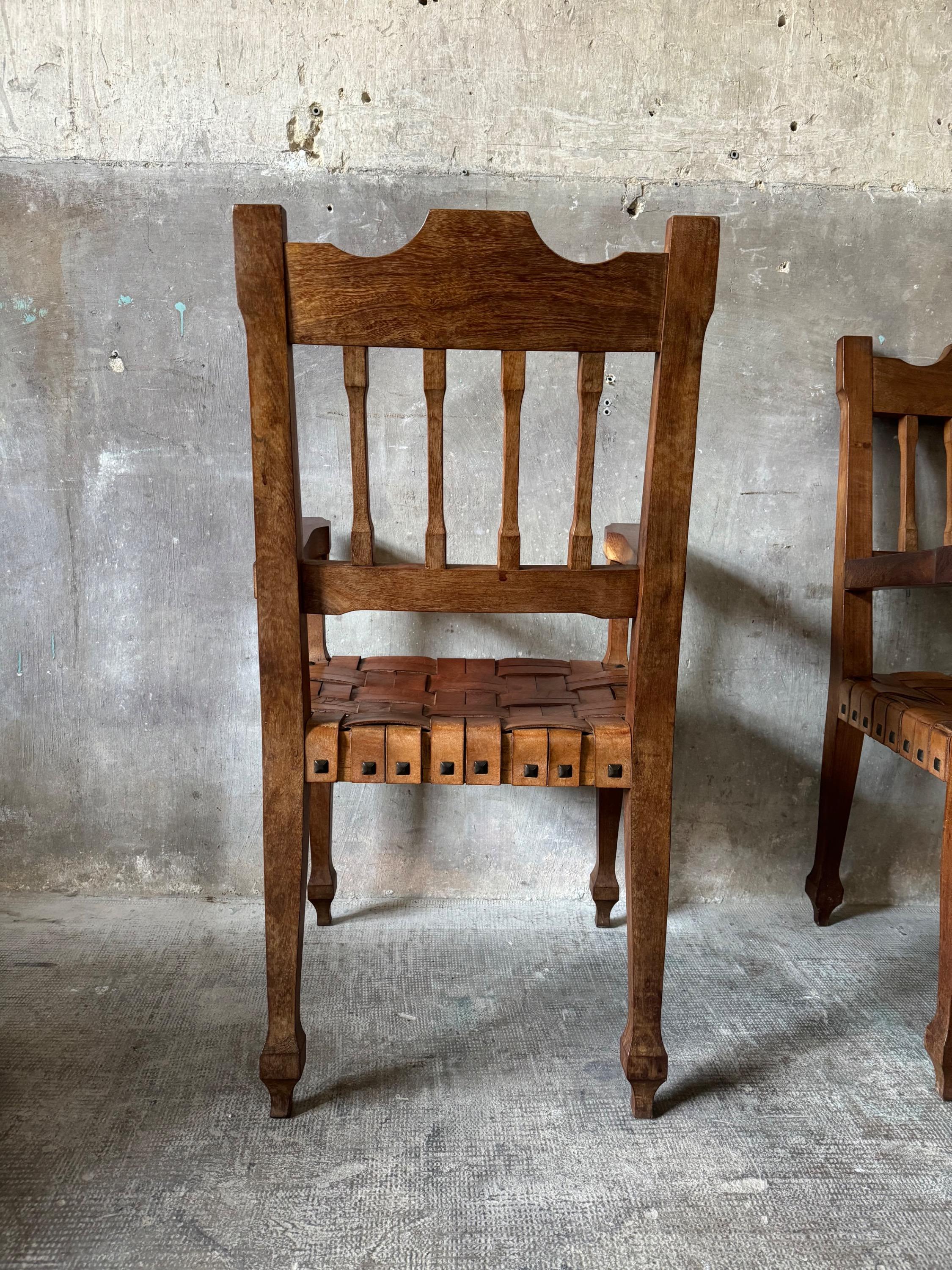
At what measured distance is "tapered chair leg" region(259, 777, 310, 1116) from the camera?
129 centimetres

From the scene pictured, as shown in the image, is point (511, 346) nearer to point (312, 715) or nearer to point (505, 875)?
point (312, 715)

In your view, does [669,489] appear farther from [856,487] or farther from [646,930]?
[856,487]

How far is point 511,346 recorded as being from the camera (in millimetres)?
1176

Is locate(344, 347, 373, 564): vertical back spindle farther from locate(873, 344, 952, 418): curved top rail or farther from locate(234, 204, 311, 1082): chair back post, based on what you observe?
locate(873, 344, 952, 418): curved top rail

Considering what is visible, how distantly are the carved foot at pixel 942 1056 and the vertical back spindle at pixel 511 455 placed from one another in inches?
38.4

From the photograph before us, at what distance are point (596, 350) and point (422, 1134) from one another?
110 cm

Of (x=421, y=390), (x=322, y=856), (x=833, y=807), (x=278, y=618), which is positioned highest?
(x=421, y=390)

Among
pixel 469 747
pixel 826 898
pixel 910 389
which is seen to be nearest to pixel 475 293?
pixel 469 747

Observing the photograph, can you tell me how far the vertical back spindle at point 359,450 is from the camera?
3.87 feet

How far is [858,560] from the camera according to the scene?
5.99 ft

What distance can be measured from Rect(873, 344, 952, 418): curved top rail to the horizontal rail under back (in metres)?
0.98

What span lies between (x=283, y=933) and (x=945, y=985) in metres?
1.01

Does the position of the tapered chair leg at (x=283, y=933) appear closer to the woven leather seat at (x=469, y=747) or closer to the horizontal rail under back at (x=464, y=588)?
the woven leather seat at (x=469, y=747)

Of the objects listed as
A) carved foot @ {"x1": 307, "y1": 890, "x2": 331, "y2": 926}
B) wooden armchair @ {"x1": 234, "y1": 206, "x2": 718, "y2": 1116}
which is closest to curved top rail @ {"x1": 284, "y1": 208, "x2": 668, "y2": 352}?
wooden armchair @ {"x1": 234, "y1": 206, "x2": 718, "y2": 1116}
